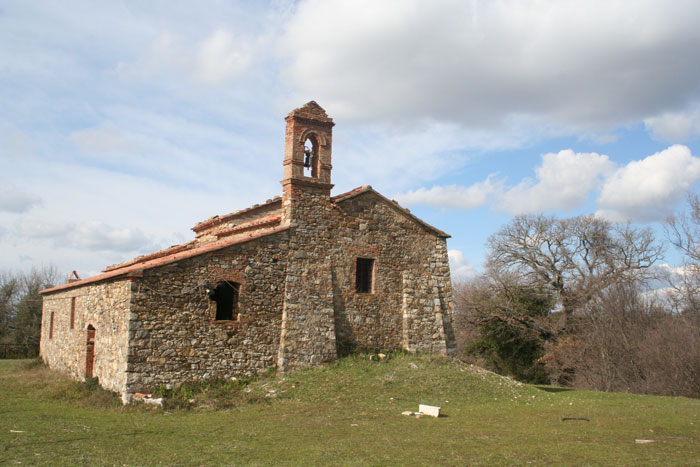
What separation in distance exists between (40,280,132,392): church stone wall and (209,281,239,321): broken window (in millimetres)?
2558

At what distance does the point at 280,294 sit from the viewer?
16688mm

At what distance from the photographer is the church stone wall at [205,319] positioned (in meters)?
14.1

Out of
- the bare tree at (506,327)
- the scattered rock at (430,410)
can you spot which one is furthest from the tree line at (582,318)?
the scattered rock at (430,410)

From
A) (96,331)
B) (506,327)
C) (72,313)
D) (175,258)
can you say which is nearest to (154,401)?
(175,258)

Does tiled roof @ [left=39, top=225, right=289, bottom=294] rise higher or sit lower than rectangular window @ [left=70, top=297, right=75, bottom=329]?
higher

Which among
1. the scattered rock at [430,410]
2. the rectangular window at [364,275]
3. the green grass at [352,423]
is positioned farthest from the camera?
the rectangular window at [364,275]

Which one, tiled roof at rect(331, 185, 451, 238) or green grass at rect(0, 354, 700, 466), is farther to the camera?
tiled roof at rect(331, 185, 451, 238)

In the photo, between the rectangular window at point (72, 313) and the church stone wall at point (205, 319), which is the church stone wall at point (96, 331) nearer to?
the rectangular window at point (72, 313)

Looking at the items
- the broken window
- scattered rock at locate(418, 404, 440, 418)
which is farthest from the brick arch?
scattered rock at locate(418, 404, 440, 418)

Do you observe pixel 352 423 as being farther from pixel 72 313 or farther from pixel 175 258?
pixel 72 313

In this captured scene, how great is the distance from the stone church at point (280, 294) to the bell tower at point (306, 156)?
0.12 ft

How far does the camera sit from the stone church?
47.6 ft

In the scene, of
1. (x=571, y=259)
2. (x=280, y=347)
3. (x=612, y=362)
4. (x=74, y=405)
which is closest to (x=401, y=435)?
(x=280, y=347)

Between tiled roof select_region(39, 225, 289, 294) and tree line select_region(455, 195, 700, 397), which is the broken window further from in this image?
tree line select_region(455, 195, 700, 397)
